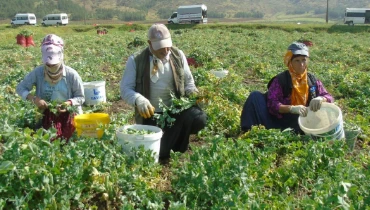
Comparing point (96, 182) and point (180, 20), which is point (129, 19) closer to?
point (180, 20)

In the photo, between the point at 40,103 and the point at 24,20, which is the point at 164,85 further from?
the point at 24,20

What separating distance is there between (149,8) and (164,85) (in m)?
124

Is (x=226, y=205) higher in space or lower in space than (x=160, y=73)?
lower

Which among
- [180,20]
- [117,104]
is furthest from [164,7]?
[117,104]

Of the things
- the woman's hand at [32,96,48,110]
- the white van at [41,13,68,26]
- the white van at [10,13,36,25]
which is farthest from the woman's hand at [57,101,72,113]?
the white van at [10,13,36,25]

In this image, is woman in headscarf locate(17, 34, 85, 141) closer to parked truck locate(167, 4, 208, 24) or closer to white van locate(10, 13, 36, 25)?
parked truck locate(167, 4, 208, 24)

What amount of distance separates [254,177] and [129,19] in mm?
90667

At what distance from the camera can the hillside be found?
94000 millimetres

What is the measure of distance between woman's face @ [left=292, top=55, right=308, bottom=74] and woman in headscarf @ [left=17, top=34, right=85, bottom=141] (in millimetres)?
2385

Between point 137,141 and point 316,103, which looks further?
point 316,103

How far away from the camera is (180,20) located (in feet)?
150

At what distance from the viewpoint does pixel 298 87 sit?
4824 mm

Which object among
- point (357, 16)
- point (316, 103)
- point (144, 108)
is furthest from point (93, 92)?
point (357, 16)

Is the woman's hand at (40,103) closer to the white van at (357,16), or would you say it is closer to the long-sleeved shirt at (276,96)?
→ the long-sleeved shirt at (276,96)
